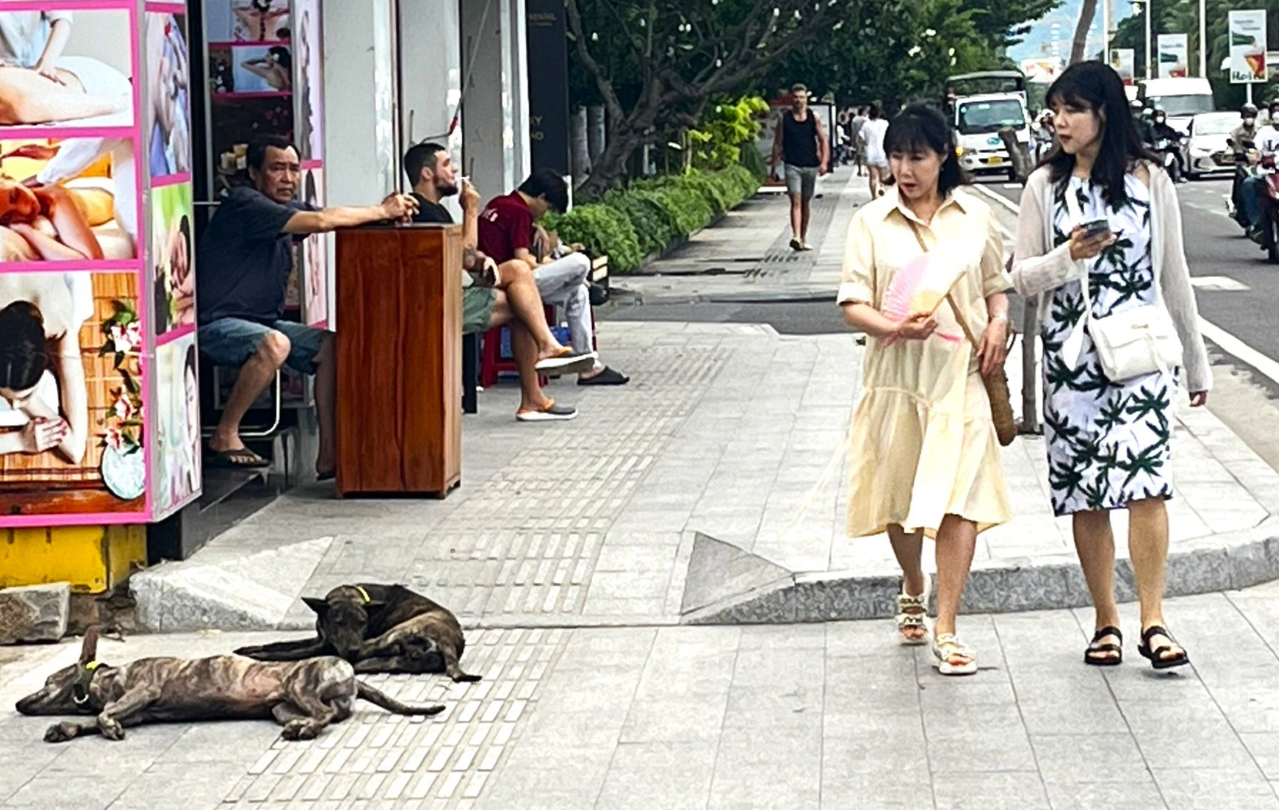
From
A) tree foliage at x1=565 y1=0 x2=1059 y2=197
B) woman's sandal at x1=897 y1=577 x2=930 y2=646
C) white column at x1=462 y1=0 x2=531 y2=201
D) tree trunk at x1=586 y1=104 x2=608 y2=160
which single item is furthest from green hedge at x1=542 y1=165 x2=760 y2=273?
woman's sandal at x1=897 y1=577 x2=930 y2=646

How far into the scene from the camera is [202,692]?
660 cm

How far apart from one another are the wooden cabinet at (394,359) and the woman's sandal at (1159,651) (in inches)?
140

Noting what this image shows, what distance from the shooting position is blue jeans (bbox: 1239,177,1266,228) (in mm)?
23703

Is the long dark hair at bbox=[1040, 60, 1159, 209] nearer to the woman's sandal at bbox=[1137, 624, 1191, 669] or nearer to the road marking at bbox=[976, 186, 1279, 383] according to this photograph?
the woman's sandal at bbox=[1137, 624, 1191, 669]

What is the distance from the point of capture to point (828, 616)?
7816 mm

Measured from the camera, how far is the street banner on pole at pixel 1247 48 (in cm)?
8331

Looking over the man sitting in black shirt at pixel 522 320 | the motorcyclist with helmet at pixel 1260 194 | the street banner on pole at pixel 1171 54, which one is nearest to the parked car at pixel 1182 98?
the motorcyclist with helmet at pixel 1260 194

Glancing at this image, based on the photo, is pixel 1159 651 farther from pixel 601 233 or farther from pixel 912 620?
pixel 601 233

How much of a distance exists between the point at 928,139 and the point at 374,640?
230 centimetres

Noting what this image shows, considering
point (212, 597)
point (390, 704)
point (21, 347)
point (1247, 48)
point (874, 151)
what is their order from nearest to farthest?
point (390, 704) → point (21, 347) → point (212, 597) → point (874, 151) → point (1247, 48)

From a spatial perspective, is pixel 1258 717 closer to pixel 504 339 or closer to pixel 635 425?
pixel 635 425

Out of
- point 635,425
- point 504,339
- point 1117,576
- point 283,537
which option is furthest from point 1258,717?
point 504,339

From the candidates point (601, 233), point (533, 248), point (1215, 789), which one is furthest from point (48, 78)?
point (601, 233)

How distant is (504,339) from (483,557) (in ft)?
17.8
